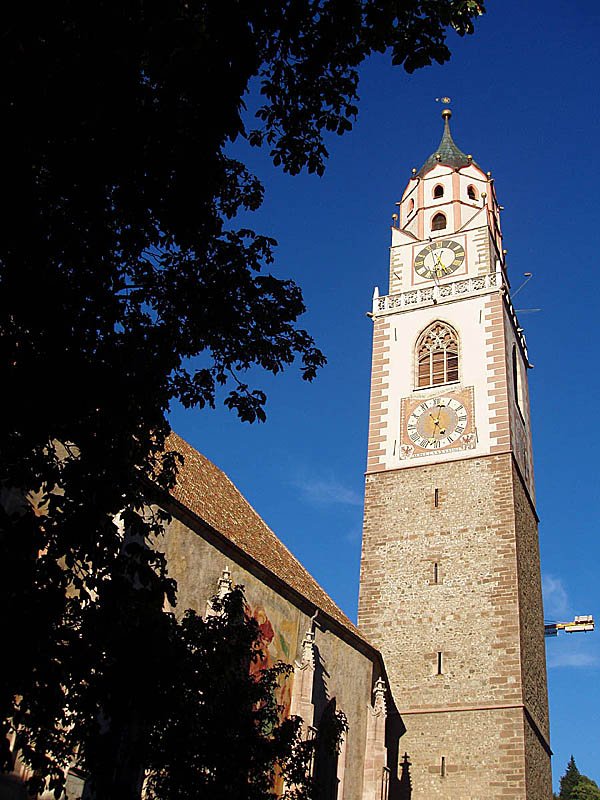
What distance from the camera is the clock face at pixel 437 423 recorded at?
81.2 feet

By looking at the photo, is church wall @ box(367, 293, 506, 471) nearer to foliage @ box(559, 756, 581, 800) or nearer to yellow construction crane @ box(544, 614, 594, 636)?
yellow construction crane @ box(544, 614, 594, 636)

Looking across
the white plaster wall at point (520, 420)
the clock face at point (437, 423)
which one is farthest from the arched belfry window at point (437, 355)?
the white plaster wall at point (520, 420)

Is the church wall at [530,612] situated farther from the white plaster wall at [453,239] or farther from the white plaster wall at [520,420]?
the white plaster wall at [453,239]

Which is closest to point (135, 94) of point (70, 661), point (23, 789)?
point (70, 661)

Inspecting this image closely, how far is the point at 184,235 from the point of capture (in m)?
7.66

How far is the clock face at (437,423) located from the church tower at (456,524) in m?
0.04

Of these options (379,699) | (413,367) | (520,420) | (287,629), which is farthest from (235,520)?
(520,420)

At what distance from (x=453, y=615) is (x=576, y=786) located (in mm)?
45680

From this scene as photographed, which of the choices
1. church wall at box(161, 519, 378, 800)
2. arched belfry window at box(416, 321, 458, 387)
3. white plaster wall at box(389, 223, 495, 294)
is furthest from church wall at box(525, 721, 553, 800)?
white plaster wall at box(389, 223, 495, 294)

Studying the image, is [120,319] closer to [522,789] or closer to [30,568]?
[30,568]

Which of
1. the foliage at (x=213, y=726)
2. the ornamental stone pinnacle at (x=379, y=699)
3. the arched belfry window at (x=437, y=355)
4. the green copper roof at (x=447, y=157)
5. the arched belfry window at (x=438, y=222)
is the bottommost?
the foliage at (x=213, y=726)

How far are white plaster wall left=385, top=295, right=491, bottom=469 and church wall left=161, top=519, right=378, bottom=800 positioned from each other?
6.75 meters

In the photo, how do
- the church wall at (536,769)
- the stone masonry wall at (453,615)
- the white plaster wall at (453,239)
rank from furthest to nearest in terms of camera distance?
the white plaster wall at (453,239) → the stone masonry wall at (453,615) → the church wall at (536,769)

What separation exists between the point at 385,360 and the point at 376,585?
7300 millimetres
